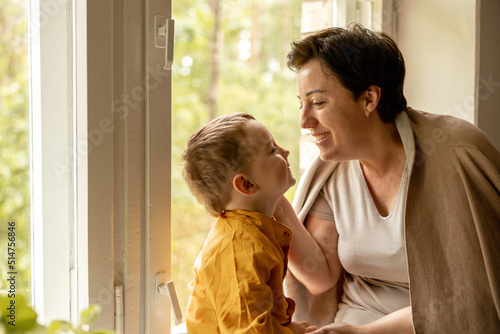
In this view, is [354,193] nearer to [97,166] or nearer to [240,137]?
[240,137]

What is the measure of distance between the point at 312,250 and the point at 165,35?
29.6 inches

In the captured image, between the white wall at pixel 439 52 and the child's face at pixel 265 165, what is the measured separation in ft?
3.35

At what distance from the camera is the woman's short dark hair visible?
1516 mm

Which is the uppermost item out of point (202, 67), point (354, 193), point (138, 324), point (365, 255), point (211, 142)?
point (202, 67)

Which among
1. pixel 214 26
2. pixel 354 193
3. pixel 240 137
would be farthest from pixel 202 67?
pixel 354 193

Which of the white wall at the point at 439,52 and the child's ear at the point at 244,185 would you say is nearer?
the child's ear at the point at 244,185

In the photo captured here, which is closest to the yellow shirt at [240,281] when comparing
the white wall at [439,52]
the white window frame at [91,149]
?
the white window frame at [91,149]

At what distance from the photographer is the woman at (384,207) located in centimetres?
146

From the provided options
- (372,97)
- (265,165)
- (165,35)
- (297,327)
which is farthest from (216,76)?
(297,327)

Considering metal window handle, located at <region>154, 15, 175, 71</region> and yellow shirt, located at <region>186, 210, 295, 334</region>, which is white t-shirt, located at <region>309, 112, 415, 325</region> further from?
metal window handle, located at <region>154, 15, 175, 71</region>

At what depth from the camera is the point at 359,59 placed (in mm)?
1530

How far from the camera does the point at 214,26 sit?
5.02 ft

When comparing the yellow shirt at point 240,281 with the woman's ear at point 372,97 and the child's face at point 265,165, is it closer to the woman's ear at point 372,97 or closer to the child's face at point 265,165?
the child's face at point 265,165

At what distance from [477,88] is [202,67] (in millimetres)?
1132
